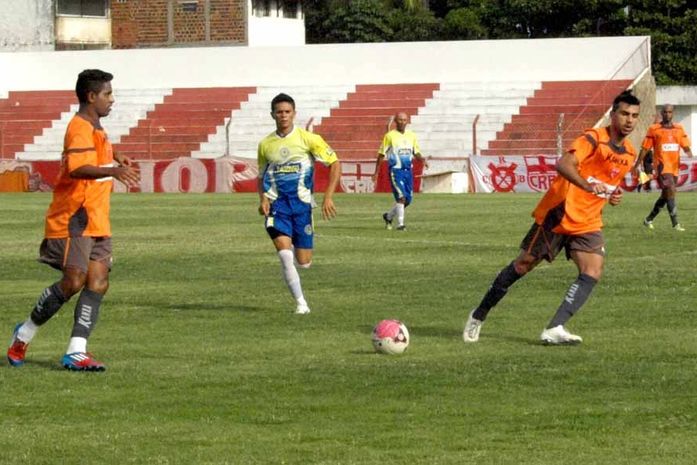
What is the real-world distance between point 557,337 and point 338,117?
42.0 m

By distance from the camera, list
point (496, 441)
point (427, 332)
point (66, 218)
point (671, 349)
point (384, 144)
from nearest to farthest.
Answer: point (496, 441) → point (66, 218) → point (671, 349) → point (427, 332) → point (384, 144)

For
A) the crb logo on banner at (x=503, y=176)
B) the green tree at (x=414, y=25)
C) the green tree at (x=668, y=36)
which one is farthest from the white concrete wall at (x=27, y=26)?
the crb logo on banner at (x=503, y=176)

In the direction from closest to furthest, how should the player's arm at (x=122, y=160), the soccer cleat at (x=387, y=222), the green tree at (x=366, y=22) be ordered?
1. the player's arm at (x=122, y=160)
2. the soccer cleat at (x=387, y=222)
3. the green tree at (x=366, y=22)

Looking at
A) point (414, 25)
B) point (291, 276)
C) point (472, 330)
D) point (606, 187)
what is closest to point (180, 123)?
point (414, 25)

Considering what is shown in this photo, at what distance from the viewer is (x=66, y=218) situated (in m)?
10.9

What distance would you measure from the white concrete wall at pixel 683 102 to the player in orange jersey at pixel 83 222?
4594 cm

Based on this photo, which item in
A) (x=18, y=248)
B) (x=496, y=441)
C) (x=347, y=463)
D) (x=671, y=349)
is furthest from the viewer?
(x=18, y=248)

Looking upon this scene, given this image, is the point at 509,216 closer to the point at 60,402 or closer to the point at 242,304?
the point at 242,304

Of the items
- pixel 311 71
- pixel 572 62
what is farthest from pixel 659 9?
pixel 311 71

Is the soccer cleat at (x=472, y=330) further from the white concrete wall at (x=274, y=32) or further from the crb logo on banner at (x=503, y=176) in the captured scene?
the white concrete wall at (x=274, y=32)

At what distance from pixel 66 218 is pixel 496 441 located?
3.87m

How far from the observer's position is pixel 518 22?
68.6m

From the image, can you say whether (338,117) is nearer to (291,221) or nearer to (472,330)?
(291,221)

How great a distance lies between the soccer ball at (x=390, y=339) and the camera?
11.7 meters
